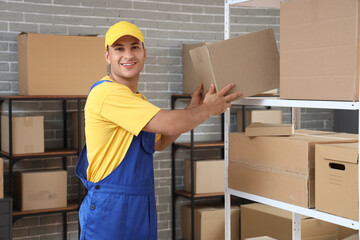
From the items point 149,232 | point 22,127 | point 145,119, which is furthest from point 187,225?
point 145,119

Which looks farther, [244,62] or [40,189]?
[40,189]

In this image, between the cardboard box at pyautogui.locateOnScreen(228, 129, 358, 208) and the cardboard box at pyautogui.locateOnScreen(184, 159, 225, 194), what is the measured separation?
6.98 ft

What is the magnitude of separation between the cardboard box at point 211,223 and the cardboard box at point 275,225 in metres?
0.14

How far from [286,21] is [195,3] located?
289cm

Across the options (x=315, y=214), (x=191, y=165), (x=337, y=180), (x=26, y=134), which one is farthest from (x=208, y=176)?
(x=337, y=180)

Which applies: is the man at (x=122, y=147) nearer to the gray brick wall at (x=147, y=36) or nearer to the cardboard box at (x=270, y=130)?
the cardboard box at (x=270, y=130)

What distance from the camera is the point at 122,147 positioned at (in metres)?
2.27

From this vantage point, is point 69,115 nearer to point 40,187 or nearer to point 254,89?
point 40,187

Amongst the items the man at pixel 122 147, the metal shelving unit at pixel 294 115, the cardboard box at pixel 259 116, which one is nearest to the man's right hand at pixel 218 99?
the man at pixel 122 147

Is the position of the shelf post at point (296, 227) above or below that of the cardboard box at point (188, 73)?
below

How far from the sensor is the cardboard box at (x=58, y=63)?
3.87 meters

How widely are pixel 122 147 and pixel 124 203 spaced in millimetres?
236

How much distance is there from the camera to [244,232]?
454 cm

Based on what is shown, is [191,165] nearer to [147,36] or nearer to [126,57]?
[147,36]
